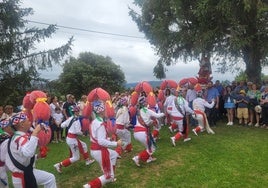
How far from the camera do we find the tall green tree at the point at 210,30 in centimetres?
1895

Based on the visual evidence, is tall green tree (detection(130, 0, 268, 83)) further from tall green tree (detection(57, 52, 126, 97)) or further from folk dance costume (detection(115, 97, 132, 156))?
tall green tree (detection(57, 52, 126, 97))

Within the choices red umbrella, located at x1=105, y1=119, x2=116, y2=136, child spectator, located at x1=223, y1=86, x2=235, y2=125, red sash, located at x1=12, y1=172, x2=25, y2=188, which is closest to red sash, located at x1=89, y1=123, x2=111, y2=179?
red umbrella, located at x1=105, y1=119, x2=116, y2=136

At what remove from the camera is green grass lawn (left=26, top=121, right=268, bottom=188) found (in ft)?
34.4

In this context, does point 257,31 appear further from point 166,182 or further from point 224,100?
point 166,182

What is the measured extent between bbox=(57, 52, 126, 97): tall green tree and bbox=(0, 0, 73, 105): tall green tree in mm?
26873

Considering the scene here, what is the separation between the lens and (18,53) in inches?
768

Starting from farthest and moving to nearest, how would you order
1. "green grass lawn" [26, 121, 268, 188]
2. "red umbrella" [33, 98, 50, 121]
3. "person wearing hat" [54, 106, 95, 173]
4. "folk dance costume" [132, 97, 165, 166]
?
"person wearing hat" [54, 106, 95, 173]
"folk dance costume" [132, 97, 165, 166]
"green grass lawn" [26, 121, 268, 188]
"red umbrella" [33, 98, 50, 121]

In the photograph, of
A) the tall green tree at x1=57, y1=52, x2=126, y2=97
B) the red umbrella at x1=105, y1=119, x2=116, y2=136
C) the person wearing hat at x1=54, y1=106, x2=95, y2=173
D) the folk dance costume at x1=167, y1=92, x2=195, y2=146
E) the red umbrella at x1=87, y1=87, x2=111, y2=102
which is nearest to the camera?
the red umbrella at x1=105, y1=119, x2=116, y2=136

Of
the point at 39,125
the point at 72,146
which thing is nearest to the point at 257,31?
the point at 72,146

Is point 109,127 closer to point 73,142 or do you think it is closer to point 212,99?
point 73,142

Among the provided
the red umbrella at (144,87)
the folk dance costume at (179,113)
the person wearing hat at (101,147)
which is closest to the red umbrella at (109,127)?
the person wearing hat at (101,147)

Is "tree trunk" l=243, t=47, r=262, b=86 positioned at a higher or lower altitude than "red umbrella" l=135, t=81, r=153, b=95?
higher

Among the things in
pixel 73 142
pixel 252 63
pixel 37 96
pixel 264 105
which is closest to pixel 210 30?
pixel 252 63

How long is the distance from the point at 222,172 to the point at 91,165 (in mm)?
4014
